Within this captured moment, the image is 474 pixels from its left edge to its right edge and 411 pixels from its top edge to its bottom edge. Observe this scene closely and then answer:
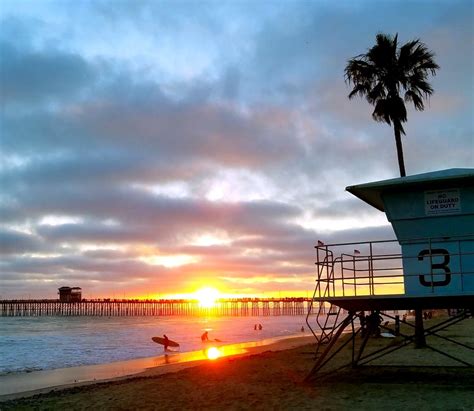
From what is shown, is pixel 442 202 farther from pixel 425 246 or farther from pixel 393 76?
pixel 393 76

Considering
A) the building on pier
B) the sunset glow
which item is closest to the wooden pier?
the building on pier

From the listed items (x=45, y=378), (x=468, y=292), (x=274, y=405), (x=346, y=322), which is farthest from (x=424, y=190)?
(x=45, y=378)

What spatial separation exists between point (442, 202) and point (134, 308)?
551ft

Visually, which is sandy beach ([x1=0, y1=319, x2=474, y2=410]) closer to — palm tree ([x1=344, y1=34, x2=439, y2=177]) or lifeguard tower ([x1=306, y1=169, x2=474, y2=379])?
lifeguard tower ([x1=306, y1=169, x2=474, y2=379])

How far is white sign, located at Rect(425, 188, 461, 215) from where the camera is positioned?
11.7 metres

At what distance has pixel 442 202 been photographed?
1187cm

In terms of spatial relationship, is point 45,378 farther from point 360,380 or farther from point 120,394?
point 360,380

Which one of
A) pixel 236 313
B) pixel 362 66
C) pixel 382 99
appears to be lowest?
pixel 236 313

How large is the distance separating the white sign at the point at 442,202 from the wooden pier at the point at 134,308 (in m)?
Answer: 133

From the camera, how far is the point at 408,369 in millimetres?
15234

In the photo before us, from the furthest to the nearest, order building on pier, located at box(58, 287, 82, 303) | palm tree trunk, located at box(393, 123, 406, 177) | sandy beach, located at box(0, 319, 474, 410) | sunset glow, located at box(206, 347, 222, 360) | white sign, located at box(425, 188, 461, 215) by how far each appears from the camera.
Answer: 1. building on pier, located at box(58, 287, 82, 303)
2. sunset glow, located at box(206, 347, 222, 360)
3. palm tree trunk, located at box(393, 123, 406, 177)
4. white sign, located at box(425, 188, 461, 215)
5. sandy beach, located at box(0, 319, 474, 410)

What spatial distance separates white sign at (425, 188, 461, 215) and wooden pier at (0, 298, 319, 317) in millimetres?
132802

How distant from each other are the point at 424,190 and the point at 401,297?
253 centimetres

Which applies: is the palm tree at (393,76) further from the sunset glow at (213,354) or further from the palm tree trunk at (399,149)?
the sunset glow at (213,354)
